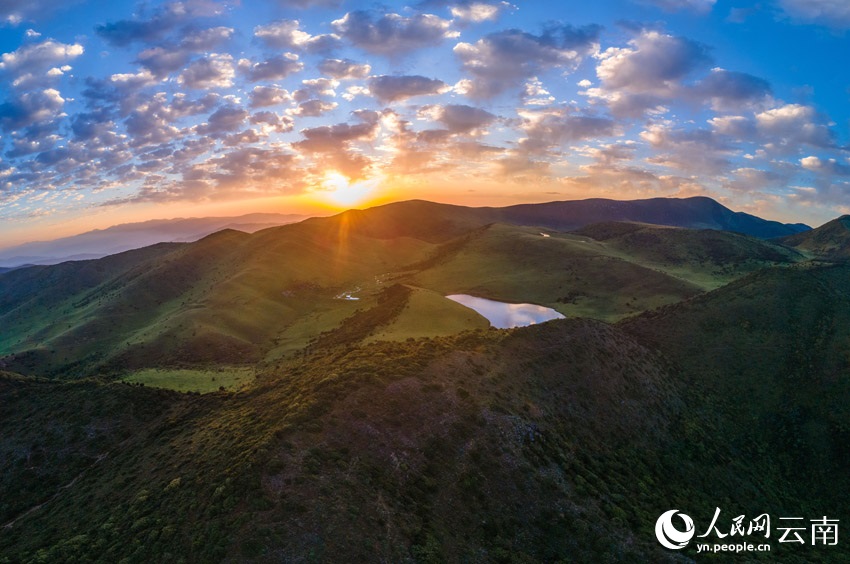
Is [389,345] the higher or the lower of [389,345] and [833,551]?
the higher

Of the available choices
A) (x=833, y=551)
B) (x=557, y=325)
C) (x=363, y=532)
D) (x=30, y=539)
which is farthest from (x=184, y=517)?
(x=833, y=551)

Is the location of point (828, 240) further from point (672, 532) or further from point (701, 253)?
point (672, 532)

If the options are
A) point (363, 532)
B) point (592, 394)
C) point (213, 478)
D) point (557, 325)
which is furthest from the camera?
point (557, 325)

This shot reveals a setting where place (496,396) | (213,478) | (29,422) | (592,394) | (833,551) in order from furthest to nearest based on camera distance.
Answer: (592,394) → (29,422) → (496,396) → (833,551) → (213,478)

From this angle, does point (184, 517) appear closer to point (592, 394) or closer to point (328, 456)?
point (328, 456)

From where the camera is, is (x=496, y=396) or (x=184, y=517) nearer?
(x=184, y=517)

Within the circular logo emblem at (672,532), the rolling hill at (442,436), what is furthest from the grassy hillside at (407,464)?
the circular logo emblem at (672,532)

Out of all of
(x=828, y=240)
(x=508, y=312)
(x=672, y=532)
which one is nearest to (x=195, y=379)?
(x=672, y=532)
